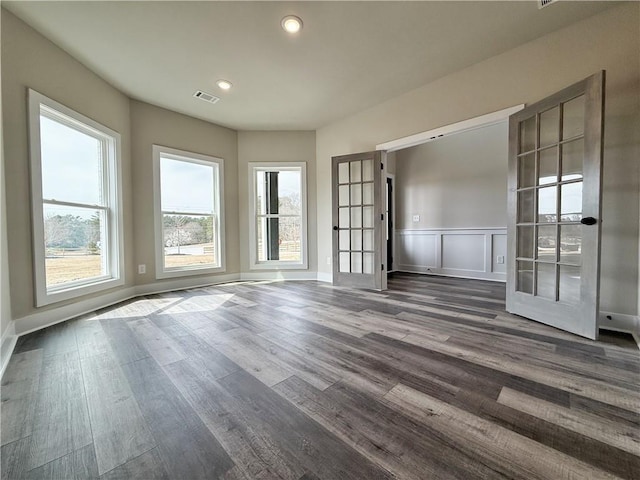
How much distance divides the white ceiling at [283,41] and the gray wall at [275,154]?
1.13 metres

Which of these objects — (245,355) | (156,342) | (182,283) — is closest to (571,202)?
(245,355)

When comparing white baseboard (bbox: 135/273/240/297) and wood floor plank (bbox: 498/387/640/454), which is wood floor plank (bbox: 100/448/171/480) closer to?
wood floor plank (bbox: 498/387/640/454)

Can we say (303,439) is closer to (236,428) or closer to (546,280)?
(236,428)

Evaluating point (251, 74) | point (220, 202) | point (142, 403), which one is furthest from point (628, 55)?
point (220, 202)

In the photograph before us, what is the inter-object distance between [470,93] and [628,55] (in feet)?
3.73

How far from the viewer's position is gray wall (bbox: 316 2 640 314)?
2023 mm

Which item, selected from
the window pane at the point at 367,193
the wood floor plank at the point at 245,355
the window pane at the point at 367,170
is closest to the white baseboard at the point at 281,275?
the window pane at the point at 367,193

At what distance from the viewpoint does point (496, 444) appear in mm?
992

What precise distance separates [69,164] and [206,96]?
171 centimetres

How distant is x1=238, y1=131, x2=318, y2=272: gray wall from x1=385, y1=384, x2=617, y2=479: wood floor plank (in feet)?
11.5

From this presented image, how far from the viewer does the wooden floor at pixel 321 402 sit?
923 millimetres

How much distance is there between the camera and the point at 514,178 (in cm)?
251

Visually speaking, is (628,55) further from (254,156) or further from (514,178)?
(254,156)

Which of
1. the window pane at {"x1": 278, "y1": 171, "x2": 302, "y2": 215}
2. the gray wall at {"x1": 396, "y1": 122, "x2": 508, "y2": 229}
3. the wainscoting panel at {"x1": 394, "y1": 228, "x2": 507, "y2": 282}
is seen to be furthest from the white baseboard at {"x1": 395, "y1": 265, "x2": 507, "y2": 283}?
the window pane at {"x1": 278, "y1": 171, "x2": 302, "y2": 215}
